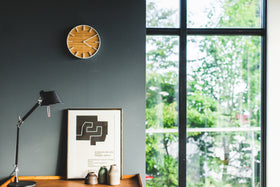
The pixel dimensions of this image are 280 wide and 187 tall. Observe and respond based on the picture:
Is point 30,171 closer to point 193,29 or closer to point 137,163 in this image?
point 137,163

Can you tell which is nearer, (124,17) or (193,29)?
(124,17)

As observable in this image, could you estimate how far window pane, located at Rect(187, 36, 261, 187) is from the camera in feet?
8.70

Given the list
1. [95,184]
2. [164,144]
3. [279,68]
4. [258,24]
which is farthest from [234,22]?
[95,184]

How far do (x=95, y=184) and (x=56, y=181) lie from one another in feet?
1.16

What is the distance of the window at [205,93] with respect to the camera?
261 centimetres

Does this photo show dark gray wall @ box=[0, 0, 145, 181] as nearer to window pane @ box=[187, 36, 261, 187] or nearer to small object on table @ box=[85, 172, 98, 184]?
small object on table @ box=[85, 172, 98, 184]

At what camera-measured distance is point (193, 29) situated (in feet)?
8.59

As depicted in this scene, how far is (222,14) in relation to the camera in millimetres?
2664

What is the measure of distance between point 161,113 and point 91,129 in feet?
2.32

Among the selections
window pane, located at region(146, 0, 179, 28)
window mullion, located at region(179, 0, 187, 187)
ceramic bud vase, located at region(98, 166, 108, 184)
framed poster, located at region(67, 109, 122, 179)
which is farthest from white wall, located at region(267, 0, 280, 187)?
ceramic bud vase, located at region(98, 166, 108, 184)

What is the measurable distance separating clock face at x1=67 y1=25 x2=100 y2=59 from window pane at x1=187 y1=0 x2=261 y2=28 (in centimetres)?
95

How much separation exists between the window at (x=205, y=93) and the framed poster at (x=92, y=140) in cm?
41

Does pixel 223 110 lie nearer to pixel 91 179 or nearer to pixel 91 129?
pixel 91 129

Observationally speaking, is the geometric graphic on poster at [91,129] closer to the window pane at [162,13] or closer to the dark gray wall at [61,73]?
the dark gray wall at [61,73]
